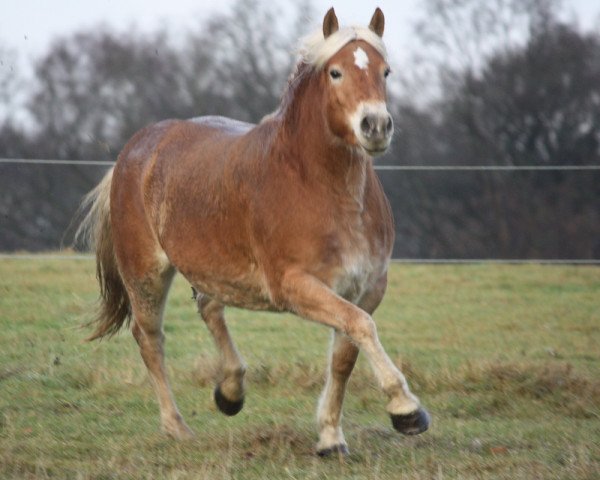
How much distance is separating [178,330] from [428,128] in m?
19.4

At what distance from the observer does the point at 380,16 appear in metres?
5.80

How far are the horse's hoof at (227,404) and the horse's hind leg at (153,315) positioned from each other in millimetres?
264

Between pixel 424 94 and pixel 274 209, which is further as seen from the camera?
pixel 424 94

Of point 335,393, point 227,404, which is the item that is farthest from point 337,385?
point 227,404

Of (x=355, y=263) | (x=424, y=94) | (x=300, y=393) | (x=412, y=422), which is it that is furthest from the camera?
(x=424, y=94)

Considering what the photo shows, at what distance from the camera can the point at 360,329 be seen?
5.19 metres

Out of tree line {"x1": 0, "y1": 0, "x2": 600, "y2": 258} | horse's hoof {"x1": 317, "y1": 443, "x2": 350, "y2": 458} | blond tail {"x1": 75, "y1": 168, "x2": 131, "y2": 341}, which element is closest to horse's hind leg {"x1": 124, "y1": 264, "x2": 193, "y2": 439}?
blond tail {"x1": 75, "y1": 168, "x2": 131, "y2": 341}

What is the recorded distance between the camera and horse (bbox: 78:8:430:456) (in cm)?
533

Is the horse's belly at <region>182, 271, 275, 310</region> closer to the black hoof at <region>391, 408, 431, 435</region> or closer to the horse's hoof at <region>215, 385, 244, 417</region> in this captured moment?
the horse's hoof at <region>215, 385, 244, 417</region>

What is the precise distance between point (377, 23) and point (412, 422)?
75.8 inches

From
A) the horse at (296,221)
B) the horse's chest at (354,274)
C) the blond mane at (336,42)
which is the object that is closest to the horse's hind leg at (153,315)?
the horse at (296,221)

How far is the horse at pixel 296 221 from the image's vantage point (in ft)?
17.5

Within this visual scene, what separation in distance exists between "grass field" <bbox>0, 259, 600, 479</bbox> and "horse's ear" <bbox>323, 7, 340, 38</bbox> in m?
1.95

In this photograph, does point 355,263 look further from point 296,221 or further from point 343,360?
point 343,360
